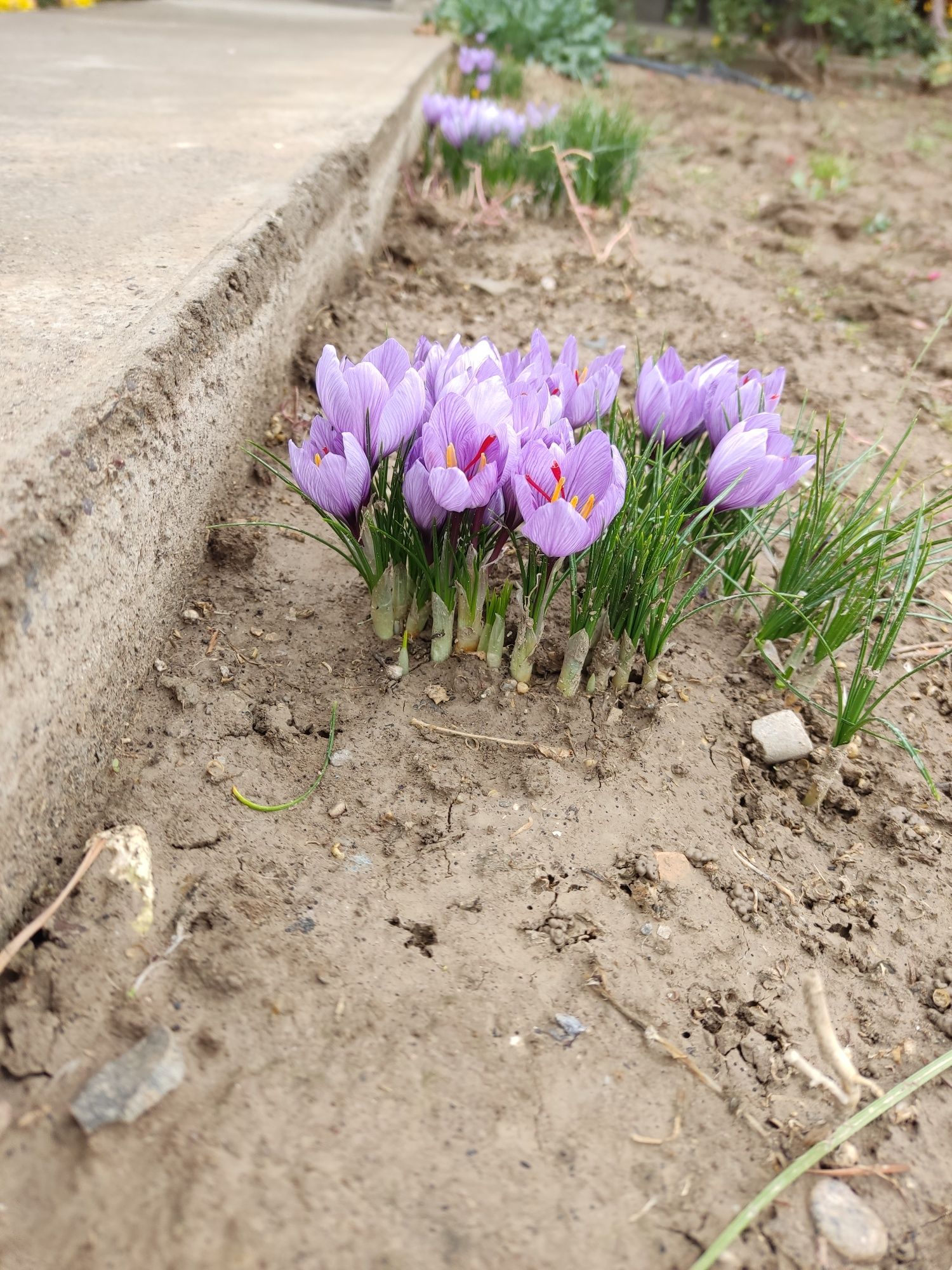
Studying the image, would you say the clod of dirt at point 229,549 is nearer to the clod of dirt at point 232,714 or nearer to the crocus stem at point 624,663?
the clod of dirt at point 232,714

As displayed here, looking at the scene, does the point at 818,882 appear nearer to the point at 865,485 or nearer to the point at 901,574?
the point at 901,574

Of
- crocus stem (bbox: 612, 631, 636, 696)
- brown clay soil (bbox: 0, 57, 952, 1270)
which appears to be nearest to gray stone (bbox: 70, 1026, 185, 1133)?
brown clay soil (bbox: 0, 57, 952, 1270)

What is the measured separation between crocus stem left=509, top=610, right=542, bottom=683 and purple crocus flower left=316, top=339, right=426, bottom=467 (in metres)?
0.32

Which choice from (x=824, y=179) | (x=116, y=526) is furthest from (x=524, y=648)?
(x=824, y=179)

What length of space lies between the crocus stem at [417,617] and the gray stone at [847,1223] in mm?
880

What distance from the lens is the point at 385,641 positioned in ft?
4.83

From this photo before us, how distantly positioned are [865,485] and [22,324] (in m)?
1.72

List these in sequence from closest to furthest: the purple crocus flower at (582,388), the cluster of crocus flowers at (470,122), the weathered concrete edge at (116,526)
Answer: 1. the weathered concrete edge at (116,526)
2. the purple crocus flower at (582,388)
3. the cluster of crocus flowers at (470,122)

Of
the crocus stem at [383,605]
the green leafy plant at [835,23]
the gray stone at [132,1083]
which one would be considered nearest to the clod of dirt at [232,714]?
the crocus stem at [383,605]

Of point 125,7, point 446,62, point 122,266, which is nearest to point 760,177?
point 446,62

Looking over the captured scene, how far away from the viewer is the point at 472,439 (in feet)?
3.90

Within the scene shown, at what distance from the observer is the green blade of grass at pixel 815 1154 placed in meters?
0.87

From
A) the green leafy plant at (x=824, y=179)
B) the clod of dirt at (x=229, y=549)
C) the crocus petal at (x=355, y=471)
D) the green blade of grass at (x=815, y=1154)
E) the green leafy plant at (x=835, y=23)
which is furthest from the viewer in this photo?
the green leafy plant at (x=835, y=23)

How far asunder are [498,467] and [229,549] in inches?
22.1
